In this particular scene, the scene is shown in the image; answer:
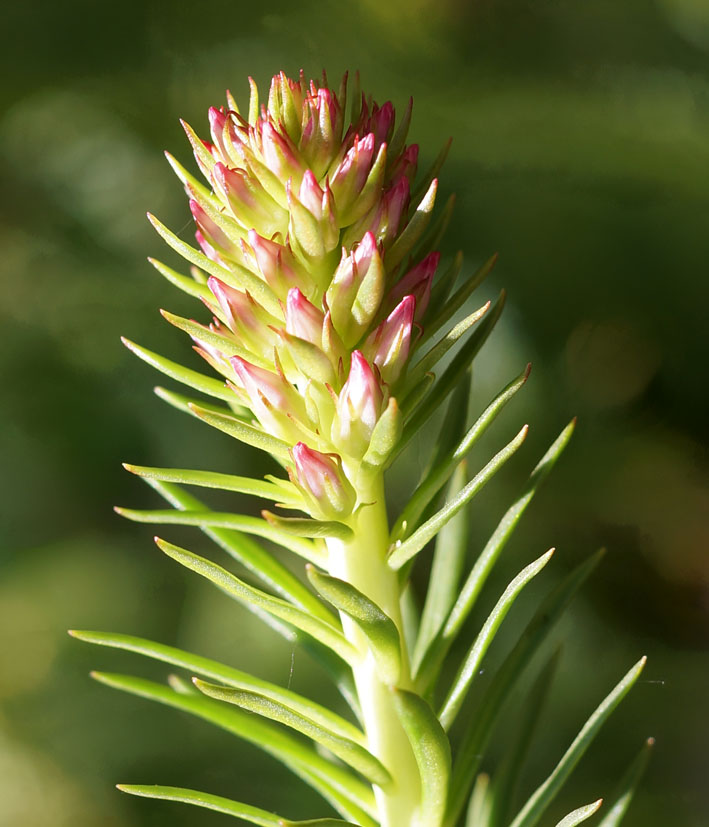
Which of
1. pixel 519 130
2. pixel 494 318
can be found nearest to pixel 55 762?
pixel 494 318

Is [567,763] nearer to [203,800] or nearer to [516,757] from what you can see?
[516,757]

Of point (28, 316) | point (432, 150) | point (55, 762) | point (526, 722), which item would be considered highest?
point (432, 150)

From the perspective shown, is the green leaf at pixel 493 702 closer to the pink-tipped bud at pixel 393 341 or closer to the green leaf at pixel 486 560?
the green leaf at pixel 486 560

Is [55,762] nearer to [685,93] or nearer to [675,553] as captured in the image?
[675,553]

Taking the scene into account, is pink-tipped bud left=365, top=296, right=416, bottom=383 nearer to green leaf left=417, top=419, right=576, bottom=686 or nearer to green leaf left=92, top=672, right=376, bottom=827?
green leaf left=417, top=419, right=576, bottom=686

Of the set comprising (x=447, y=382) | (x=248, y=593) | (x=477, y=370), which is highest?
(x=477, y=370)

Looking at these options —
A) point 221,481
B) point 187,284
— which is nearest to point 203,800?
point 221,481
